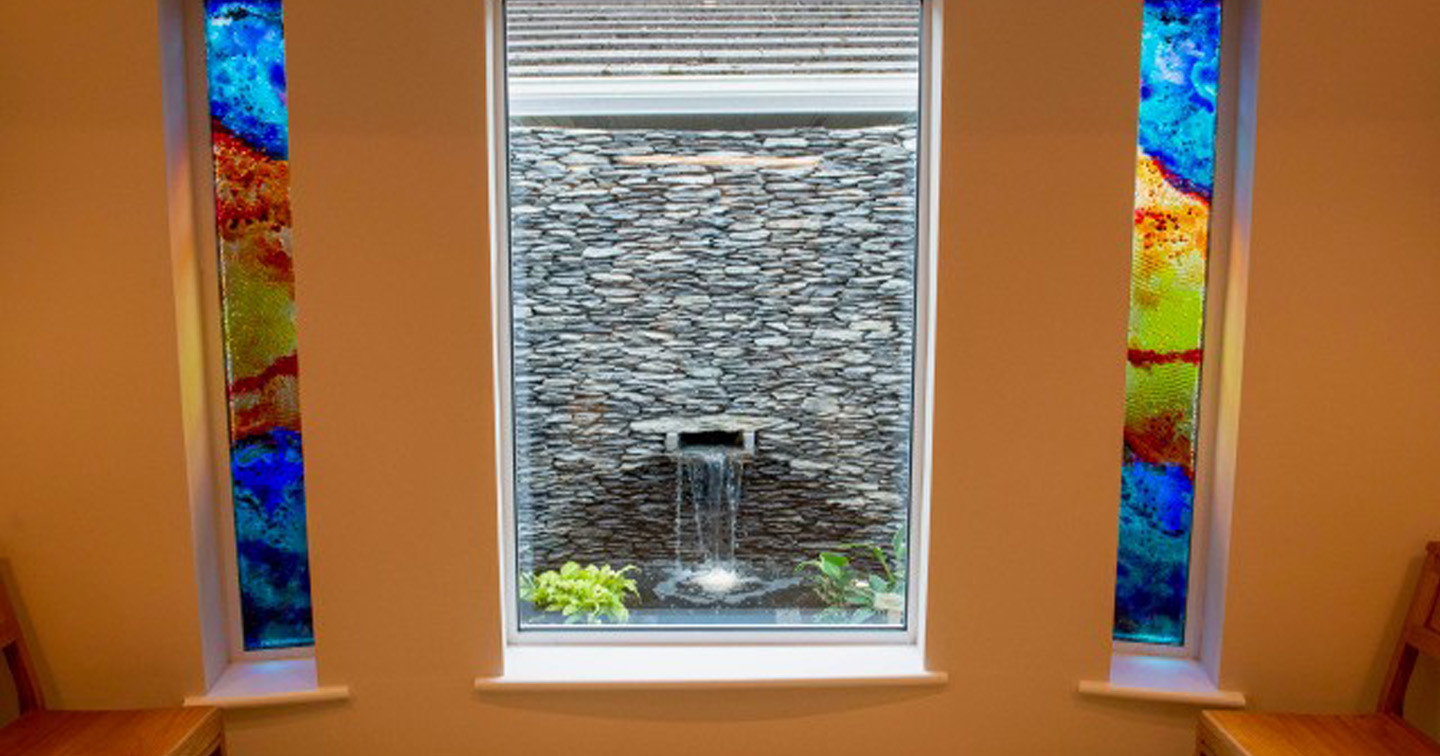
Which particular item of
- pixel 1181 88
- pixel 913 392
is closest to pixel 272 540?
pixel 913 392

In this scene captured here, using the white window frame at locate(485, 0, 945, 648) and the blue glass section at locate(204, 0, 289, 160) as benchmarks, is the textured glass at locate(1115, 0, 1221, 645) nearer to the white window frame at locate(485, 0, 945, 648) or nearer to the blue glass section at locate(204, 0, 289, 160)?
the white window frame at locate(485, 0, 945, 648)

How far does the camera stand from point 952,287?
6.31 ft

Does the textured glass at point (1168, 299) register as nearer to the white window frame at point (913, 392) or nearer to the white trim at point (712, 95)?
the white window frame at point (913, 392)

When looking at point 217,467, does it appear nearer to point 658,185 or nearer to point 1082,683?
point 658,185

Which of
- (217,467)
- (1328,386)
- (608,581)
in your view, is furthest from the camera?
(608,581)

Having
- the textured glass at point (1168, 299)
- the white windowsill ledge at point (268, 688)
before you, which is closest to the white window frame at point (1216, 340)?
the textured glass at point (1168, 299)

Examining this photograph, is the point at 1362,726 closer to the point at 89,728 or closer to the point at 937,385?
the point at 937,385

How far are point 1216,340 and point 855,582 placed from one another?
1124 mm

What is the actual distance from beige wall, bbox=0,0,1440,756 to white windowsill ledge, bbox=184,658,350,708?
0.16 feet

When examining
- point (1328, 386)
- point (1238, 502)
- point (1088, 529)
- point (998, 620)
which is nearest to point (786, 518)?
point (998, 620)

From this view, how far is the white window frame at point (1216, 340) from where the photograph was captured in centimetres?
200

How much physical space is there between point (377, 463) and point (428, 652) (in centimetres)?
49

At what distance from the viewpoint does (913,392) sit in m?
2.11

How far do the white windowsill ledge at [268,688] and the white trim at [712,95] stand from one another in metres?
1.53
